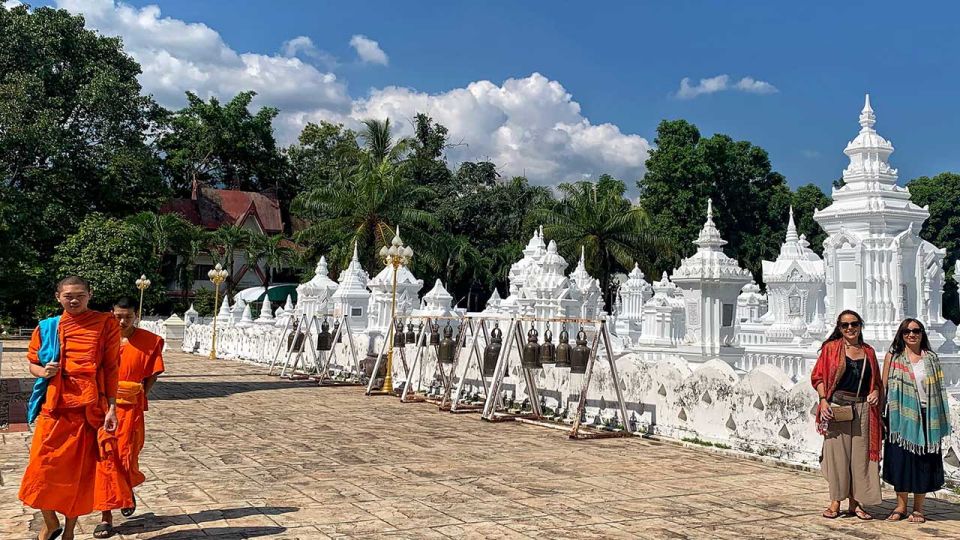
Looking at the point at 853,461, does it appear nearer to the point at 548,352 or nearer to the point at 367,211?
the point at 548,352

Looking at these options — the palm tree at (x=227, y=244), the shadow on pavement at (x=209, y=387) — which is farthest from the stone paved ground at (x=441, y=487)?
the palm tree at (x=227, y=244)

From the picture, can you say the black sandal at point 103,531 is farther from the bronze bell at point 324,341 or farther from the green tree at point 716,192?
the green tree at point 716,192

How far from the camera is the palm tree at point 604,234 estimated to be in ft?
138

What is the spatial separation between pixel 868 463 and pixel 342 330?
1401 centimetres

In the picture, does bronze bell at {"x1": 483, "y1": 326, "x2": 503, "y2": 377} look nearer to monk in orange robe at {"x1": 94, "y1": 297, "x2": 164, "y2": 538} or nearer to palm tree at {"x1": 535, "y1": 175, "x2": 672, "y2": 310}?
monk in orange robe at {"x1": 94, "y1": 297, "x2": 164, "y2": 538}

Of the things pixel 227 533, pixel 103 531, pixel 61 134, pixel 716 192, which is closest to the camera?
pixel 103 531

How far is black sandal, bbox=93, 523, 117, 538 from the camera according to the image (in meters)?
5.54

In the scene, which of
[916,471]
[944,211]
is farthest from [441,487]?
[944,211]

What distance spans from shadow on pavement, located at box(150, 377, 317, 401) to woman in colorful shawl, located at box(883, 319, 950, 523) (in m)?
12.3

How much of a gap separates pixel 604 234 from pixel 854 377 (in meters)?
36.5

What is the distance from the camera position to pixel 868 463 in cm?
622

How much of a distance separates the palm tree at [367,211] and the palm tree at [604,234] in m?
6.94

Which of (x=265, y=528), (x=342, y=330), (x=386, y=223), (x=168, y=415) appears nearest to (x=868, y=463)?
(x=265, y=528)

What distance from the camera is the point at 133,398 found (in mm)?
6133
